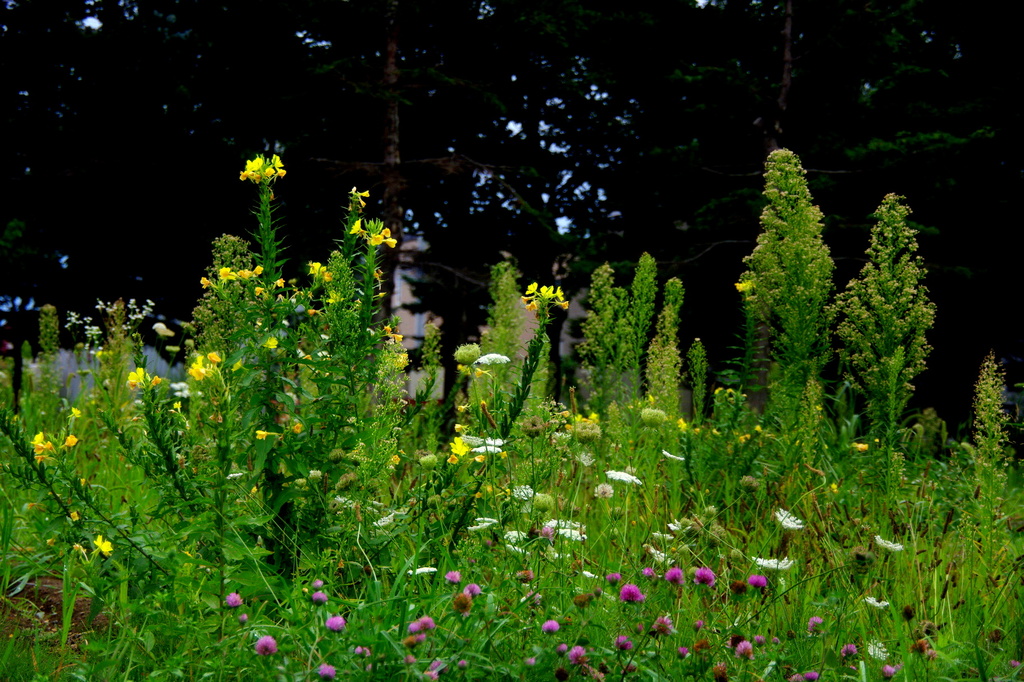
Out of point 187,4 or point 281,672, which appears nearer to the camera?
point 281,672

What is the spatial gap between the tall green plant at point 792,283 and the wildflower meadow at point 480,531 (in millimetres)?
15

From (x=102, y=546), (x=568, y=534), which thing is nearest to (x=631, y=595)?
(x=568, y=534)

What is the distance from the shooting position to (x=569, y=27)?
12039mm

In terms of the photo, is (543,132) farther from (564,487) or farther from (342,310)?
(342,310)

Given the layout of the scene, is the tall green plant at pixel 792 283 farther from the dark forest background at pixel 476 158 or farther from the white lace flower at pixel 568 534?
the dark forest background at pixel 476 158

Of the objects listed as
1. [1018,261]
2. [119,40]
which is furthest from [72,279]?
[1018,261]

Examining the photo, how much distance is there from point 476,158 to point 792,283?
10.1 meters

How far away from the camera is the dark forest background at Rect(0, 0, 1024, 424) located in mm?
10492

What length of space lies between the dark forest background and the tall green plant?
629 centimetres

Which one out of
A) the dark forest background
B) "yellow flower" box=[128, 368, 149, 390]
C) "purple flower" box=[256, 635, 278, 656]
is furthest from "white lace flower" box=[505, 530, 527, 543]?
the dark forest background

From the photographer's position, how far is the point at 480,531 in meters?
2.50

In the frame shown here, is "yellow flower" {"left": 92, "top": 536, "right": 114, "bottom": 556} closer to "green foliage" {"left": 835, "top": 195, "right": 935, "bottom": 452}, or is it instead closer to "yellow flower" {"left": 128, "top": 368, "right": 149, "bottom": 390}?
"yellow flower" {"left": 128, "top": 368, "right": 149, "bottom": 390}

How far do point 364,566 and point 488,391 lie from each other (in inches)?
88.1

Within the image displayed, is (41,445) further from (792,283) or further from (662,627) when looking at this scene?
(792,283)
